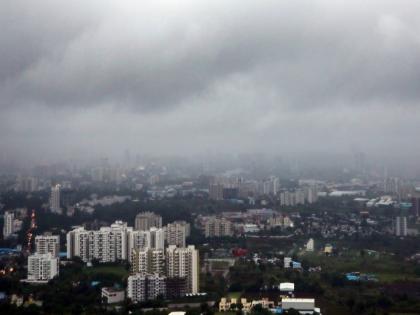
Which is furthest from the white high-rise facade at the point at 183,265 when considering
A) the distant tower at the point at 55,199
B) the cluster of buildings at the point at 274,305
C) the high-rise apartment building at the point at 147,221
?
the distant tower at the point at 55,199

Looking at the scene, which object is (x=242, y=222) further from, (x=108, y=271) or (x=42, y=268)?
(x=42, y=268)

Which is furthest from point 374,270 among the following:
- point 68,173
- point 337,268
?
point 68,173

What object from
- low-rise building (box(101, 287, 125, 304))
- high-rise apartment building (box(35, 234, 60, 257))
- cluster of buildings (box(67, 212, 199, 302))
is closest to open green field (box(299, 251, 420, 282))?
cluster of buildings (box(67, 212, 199, 302))

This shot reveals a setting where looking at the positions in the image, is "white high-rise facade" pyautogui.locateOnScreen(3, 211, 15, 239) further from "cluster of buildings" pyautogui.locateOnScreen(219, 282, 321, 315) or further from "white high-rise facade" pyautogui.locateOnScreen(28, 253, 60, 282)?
"cluster of buildings" pyautogui.locateOnScreen(219, 282, 321, 315)

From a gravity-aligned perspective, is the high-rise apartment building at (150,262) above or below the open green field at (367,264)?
above

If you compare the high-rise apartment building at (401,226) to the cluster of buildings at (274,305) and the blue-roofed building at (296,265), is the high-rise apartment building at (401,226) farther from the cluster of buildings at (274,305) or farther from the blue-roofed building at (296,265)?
the cluster of buildings at (274,305)

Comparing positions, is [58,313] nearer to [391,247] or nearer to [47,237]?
[47,237]
